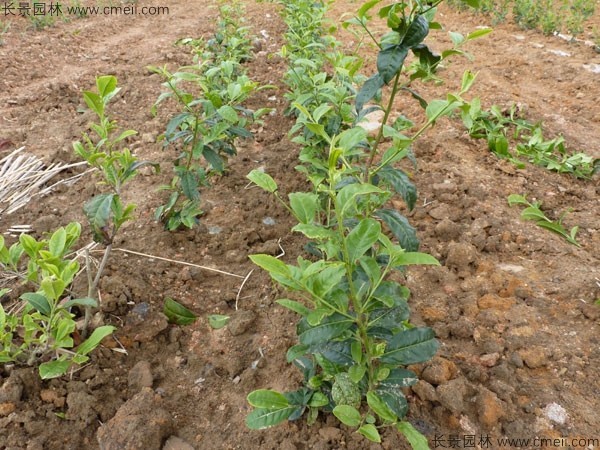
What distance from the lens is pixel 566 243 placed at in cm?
248

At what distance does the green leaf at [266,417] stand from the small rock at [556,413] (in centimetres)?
85

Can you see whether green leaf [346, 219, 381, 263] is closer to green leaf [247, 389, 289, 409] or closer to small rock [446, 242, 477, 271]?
green leaf [247, 389, 289, 409]

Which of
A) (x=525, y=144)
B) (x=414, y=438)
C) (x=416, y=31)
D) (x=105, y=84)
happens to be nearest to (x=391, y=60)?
(x=416, y=31)

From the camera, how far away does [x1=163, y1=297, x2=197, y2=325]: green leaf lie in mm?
2014

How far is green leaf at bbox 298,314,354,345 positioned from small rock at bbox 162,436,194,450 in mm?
596

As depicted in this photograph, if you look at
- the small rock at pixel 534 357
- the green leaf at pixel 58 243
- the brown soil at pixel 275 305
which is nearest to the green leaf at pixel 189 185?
the brown soil at pixel 275 305

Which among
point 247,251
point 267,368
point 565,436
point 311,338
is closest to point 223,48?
point 247,251

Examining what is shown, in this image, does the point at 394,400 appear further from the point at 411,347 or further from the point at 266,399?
the point at 266,399

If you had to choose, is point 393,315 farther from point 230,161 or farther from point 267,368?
point 230,161

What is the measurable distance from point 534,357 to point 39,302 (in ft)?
5.63

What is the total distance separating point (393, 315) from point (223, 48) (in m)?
3.51

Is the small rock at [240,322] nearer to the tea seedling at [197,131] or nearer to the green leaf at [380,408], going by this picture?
the tea seedling at [197,131]

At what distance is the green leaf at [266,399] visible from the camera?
142cm

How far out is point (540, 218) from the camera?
8.61ft
